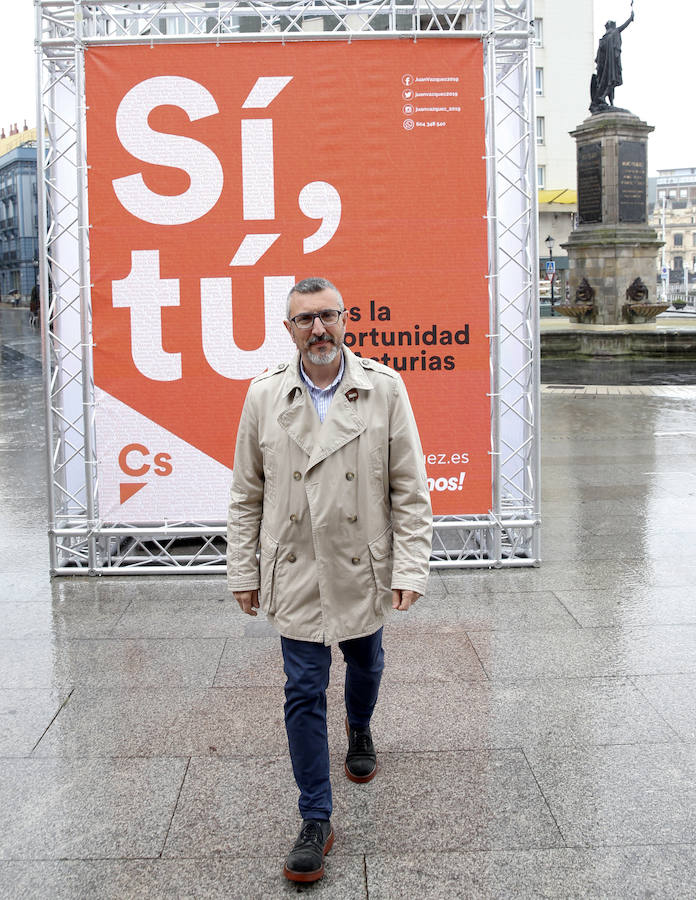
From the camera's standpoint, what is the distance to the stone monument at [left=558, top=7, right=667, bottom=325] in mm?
26312

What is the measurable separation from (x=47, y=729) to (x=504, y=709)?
85.7 inches

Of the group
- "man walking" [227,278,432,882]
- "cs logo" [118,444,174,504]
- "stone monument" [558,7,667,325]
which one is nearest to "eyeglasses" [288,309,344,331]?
"man walking" [227,278,432,882]

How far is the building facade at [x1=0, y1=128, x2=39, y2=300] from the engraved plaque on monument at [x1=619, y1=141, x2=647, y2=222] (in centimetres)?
6876

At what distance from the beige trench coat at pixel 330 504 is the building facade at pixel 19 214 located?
8698cm

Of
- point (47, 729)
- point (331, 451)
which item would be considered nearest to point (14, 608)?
point (47, 729)

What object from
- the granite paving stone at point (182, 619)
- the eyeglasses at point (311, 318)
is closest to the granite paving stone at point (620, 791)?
the eyeglasses at point (311, 318)

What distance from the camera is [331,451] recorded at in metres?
3.67

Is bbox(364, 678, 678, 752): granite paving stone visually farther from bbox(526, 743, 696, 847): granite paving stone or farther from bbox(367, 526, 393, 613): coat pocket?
bbox(367, 526, 393, 613): coat pocket

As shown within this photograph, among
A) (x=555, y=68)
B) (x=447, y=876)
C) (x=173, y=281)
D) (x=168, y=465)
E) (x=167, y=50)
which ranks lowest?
(x=447, y=876)

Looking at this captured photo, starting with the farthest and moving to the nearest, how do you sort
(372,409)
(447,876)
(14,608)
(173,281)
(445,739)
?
1. (173,281)
2. (14,608)
3. (445,739)
4. (372,409)
5. (447,876)

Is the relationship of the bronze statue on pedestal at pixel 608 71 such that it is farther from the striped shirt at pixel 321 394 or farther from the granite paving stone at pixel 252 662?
the striped shirt at pixel 321 394

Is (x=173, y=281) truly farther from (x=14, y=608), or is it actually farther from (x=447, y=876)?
(x=447, y=876)

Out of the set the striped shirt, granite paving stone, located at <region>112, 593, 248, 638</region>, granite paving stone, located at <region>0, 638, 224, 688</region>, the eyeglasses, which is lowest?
granite paving stone, located at <region>0, 638, 224, 688</region>

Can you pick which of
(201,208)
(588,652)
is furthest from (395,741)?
(201,208)
